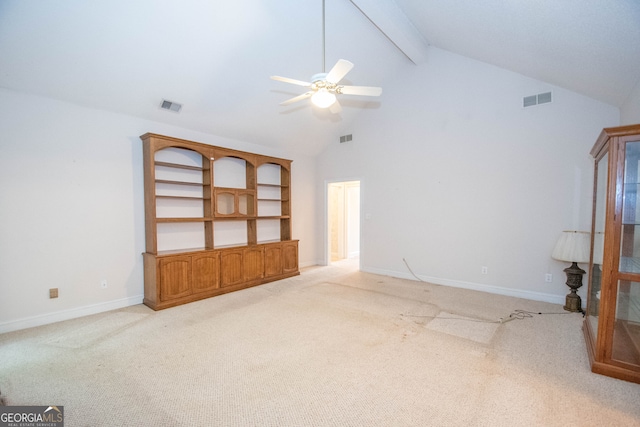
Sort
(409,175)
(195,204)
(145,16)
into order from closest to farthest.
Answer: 1. (145,16)
2. (195,204)
3. (409,175)

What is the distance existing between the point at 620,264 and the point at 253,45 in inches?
168

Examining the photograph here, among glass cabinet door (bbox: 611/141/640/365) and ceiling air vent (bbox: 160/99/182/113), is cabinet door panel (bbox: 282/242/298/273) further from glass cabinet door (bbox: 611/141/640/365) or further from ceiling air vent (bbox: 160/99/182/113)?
glass cabinet door (bbox: 611/141/640/365)

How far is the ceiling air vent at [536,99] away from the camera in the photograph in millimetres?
3910

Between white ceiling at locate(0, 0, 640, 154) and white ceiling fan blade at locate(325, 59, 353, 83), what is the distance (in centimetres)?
141

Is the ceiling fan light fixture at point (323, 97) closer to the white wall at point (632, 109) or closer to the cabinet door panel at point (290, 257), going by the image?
the white wall at point (632, 109)

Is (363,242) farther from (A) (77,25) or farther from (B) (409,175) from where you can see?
(A) (77,25)

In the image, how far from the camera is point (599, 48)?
2.47 m

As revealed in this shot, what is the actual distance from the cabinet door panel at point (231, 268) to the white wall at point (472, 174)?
8.51ft

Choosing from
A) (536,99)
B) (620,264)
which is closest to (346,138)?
(536,99)

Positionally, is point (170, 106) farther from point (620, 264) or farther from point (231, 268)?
point (620, 264)

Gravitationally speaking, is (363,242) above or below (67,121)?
below

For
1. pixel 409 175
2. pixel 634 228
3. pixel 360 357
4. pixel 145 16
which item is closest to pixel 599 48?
pixel 634 228

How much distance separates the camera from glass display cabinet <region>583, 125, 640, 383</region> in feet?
7.17

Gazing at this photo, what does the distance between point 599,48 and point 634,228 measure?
159cm
